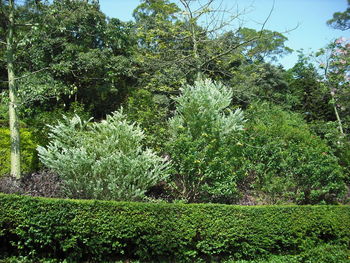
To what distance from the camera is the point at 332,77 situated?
14.7 meters

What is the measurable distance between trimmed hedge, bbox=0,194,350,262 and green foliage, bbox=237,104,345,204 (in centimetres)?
149

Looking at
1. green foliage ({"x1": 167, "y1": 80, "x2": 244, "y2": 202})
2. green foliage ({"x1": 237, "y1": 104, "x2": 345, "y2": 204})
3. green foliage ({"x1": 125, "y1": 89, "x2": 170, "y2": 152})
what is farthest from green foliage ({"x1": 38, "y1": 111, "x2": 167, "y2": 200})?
green foliage ({"x1": 237, "y1": 104, "x2": 345, "y2": 204})

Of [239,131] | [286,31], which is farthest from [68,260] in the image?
[286,31]

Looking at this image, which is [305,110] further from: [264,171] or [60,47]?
[60,47]

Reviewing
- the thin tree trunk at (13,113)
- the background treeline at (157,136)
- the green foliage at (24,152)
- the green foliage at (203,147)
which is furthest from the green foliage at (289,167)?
the green foliage at (24,152)

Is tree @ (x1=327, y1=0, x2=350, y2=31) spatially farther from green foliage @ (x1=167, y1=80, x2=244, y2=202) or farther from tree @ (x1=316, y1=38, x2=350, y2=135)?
green foliage @ (x1=167, y1=80, x2=244, y2=202)

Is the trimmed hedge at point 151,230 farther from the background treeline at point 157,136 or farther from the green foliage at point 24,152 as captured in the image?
the green foliage at point 24,152

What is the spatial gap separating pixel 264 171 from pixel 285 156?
675 mm

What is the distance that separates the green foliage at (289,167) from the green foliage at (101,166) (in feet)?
8.84

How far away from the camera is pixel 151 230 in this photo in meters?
5.06

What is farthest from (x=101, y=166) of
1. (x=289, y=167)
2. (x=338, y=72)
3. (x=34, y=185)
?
(x=338, y=72)

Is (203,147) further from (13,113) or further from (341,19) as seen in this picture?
(341,19)

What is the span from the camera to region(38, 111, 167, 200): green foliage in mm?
6012

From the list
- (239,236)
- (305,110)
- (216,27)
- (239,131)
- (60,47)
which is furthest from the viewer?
(305,110)
